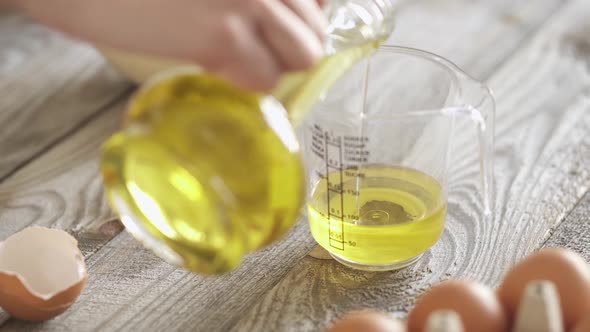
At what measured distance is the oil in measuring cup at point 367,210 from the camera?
0.83 m

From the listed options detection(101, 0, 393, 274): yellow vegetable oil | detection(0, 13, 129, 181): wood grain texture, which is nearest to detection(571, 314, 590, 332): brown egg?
detection(101, 0, 393, 274): yellow vegetable oil

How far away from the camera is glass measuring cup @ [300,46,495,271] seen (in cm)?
82

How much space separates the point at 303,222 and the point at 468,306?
0.31 metres

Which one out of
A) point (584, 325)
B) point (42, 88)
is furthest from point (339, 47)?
point (42, 88)

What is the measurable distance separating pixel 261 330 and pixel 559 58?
0.76 m

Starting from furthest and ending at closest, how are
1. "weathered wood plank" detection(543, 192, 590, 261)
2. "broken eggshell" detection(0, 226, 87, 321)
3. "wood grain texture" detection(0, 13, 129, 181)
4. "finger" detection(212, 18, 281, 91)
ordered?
"wood grain texture" detection(0, 13, 129, 181) → "weathered wood plank" detection(543, 192, 590, 261) → "broken eggshell" detection(0, 226, 87, 321) → "finger" detection(212, 18, 281, 91)

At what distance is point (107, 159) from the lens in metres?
0.69

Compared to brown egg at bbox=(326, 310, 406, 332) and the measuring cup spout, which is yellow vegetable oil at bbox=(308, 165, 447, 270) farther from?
brown egg at bbox=(326, 310, 406, 332)

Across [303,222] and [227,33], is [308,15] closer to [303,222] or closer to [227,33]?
[227,33]

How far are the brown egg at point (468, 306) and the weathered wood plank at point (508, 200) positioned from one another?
101mm

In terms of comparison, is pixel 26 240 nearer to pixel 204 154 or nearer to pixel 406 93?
pixel 204 154

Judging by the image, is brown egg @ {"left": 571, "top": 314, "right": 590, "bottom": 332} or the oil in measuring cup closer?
brown egg @ {"left": 571, "top": 314, "right": 590, "bottom": 332}

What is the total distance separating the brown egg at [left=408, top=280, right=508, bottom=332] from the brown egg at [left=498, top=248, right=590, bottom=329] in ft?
0.08

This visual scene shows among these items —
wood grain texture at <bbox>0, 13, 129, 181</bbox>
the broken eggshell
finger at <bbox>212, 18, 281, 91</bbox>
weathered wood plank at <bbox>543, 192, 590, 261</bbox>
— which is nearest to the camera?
finger at <bbox>212, 18, 281, 91</bbox>
